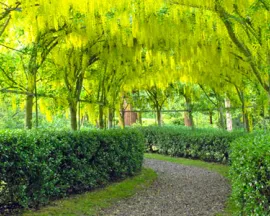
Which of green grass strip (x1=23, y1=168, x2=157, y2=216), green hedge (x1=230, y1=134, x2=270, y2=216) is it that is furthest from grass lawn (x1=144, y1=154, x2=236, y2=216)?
green hedge (x1=230, y1=134, x2=270, y2=216)

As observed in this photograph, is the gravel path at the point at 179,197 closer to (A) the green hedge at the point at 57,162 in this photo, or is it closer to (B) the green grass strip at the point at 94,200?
(B) the green grass strip at the point at 94,200

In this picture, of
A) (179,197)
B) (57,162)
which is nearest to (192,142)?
(179,197)

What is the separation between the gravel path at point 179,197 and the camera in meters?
5.03

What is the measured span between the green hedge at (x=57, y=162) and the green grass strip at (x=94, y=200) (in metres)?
0.16

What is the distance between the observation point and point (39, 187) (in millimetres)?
4664

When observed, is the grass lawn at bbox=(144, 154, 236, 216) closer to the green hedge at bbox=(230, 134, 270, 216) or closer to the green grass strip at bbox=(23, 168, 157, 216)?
the green grass strip at bbox=(23, 168, 157, 216)

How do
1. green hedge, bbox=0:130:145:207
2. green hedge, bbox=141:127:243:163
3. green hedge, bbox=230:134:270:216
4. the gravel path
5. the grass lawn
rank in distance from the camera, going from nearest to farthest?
1. green hedge, bbox=230:134:270:216
2. green hedge, bbox=0:130:145:207
3. the gravel path
4. the grass lawn
5. green hedge, bbox=141:127:243:163

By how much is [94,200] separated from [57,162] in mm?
912

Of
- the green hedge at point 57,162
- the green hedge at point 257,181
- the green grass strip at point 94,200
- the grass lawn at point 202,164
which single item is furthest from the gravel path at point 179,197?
the green hedge at point 257,181

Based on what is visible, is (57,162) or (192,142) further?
(192,142)

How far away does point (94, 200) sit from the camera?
5488 millimetres

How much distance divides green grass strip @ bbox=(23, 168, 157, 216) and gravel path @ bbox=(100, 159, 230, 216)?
172mm

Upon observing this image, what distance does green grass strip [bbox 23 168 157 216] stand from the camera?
4.71 m

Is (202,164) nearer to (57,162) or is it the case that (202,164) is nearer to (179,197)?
(179,197)
